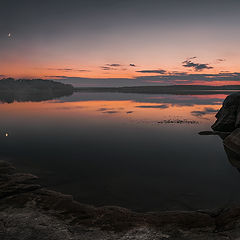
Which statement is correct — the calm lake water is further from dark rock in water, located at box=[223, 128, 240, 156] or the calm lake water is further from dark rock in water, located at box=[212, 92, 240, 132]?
dark rock in water, located at box=[212, 92, 240, 132]

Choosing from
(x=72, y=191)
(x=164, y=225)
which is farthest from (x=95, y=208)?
(x=164, y=225)

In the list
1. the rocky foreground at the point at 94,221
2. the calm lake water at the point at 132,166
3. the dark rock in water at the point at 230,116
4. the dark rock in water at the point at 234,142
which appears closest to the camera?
the rocky foreground at the point at 94,221

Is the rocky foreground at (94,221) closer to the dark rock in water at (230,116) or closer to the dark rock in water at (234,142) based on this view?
the dark rock in water at (234,142)

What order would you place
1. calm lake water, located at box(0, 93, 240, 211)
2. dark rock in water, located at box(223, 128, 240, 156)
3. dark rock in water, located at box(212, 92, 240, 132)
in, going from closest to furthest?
1. calm lake water, located at box(0, 93, 240, 211)
2. dark rock in water, located at box(223, 128, 240, 156)
3. dark rock in water, located at box(212, 92, 240, 132)

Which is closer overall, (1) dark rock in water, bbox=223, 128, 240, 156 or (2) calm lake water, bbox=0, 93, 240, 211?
(2) calm lake water, bbox=0, 93, 240, 211

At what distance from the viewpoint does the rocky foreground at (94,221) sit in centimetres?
762

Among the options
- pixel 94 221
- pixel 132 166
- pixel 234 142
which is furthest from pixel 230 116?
pixel 94 221

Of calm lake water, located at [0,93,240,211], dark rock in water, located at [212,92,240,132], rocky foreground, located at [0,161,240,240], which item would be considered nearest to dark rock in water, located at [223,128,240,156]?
calm lake water, located at [0,93,240,211]

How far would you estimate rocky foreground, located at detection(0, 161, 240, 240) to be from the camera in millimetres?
7625

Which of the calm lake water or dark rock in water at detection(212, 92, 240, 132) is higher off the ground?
dark rock in water at detection(212, 92, 240, 132)

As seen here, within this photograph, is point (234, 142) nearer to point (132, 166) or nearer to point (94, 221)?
point (132, 166)

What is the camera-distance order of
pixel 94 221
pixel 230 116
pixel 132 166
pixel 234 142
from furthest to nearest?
pixel 230 116 < pixel 234 142 < pixel 132 166 < pixel 94 221

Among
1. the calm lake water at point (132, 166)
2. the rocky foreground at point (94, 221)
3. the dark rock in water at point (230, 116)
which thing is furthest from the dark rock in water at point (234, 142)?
the rocky foreground at point (94, 221)

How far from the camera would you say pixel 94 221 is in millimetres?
8836
